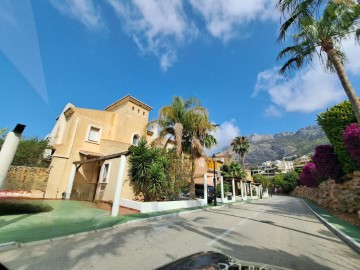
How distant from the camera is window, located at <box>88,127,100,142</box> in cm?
2052

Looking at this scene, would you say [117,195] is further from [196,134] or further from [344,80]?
[344,80]

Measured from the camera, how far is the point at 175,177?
17.7 m

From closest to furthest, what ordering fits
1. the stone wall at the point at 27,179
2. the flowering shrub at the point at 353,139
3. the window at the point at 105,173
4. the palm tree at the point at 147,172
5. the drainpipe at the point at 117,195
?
1. the drainpipe at the point at 117,195
2. the flowering shrub at the point at 353,139
3. the palm tree at the point at 147,172
4. the stone wall at the point at 27,179
5. the window at the point at 105,173

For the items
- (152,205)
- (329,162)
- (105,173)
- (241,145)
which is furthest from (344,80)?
(241,145)

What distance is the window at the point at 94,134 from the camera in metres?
20.5

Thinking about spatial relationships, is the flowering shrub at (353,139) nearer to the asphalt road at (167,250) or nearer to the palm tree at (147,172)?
the asphalt road at (167,250)

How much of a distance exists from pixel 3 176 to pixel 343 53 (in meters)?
16.0

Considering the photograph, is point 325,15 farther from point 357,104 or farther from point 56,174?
point 56,174

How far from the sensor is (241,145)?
52.8m

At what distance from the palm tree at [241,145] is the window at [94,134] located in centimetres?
3950

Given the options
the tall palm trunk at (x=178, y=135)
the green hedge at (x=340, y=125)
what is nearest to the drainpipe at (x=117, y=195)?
the tall palm trunk at (x=178, y=135)

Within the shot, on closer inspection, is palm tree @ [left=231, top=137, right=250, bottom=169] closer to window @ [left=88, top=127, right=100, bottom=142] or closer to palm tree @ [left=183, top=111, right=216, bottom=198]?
palm tree @ [left=183, top=111, right=216, bottom=198]

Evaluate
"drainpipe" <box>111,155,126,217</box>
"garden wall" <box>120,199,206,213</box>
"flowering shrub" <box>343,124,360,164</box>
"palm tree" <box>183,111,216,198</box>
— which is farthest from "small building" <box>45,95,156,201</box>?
"flowering shrub" <box>343,124,360,164</box>

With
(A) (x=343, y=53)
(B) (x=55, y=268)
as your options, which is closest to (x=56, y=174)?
(B) (x=55, y=268)
